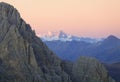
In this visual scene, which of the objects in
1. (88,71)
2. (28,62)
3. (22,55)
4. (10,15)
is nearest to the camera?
(22,55)

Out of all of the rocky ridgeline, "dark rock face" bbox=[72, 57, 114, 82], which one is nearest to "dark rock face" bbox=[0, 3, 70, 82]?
the rocky ridgeline

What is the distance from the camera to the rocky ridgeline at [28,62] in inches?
6097

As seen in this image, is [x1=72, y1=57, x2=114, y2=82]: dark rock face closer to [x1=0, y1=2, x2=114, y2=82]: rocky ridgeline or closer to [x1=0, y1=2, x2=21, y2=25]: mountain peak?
[x1=0, y1=2, x2=114, y2=82]: rocky ridgeline

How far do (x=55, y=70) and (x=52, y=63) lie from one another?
626 cm

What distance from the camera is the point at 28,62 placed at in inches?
6294

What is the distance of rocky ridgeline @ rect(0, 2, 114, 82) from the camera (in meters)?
155

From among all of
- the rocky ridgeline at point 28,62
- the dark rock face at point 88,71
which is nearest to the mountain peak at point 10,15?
the rocky ridgeline at point 28,62

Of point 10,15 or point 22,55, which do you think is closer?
point 22,55

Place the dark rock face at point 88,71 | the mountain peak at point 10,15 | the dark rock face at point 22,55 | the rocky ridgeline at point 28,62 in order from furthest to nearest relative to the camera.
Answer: the dark rock face at point 88,71, the mountain peak at point 10,15, the rocky ridgeline at point 28,62, the dark rock face at point 22,55

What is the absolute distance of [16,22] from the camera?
17300 cm

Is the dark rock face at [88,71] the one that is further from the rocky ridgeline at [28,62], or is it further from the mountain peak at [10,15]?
the mountain peak at [10,15]

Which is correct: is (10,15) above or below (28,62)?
above

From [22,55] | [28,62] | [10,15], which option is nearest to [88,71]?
[28,62]

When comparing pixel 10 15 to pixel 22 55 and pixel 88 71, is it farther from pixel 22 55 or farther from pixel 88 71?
pixel 88 71
